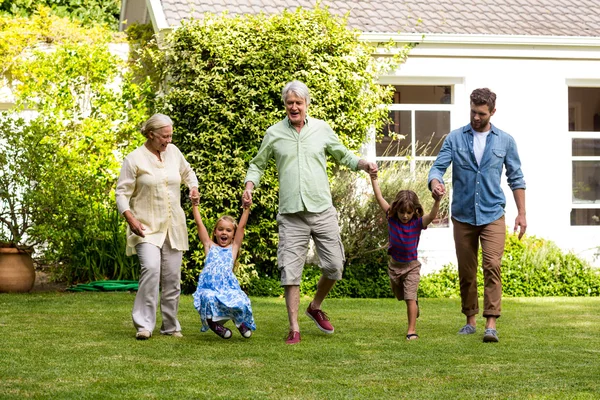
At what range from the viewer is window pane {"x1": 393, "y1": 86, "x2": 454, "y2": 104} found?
46.1 feet

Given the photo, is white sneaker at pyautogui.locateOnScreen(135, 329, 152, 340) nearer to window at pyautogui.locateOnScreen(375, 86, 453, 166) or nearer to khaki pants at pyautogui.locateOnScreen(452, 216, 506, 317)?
khaki pants at pyautogui.locateOnScreen(452, 216, 506, 317)

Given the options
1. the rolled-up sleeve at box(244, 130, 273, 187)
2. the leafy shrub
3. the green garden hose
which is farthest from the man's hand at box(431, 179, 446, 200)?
the green garden hose

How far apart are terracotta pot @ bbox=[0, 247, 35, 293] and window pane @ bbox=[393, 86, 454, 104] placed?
17.9ft

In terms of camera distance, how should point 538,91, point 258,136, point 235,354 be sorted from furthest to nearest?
point 538,91 → point 258,136 → point 235,354

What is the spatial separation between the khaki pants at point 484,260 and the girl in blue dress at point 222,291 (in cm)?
176

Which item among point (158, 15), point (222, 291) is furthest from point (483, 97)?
point (158, 15)

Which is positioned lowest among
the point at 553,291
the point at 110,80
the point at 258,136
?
the point at 553,291

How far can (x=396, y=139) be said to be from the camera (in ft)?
45.4

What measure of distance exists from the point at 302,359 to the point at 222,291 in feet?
3.94

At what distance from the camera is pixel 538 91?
556 inches

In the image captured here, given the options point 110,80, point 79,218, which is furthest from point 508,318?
point 110,80

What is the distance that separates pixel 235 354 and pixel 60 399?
1.87 m

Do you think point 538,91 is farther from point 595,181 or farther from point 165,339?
point 165,339

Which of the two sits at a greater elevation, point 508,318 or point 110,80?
point 110,80
